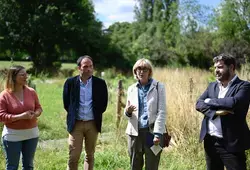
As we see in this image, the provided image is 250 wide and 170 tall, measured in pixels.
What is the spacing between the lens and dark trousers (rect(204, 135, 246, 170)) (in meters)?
3.14

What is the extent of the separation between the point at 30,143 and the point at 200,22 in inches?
1038

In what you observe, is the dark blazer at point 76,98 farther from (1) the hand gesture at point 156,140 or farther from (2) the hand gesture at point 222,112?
(2) the hand gesture at point 222,112

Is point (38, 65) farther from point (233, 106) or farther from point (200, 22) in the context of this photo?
point (233, 106)

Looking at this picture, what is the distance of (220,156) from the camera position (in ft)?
10.7

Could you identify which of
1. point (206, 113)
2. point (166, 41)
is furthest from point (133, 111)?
point (166, 41)

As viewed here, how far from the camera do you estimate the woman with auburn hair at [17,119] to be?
11.8ft

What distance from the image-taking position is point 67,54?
26781 millimetres

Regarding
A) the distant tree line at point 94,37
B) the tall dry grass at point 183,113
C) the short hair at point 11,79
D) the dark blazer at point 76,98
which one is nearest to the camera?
the short hair at point 11,79

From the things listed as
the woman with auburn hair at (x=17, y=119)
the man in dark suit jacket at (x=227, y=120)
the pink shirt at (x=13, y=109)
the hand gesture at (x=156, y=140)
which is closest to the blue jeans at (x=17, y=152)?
the woman with auburn hair at (x=17, y=119)

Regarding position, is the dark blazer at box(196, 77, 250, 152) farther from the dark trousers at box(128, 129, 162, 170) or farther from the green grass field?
the green grass field

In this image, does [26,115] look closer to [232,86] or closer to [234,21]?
[232,86]

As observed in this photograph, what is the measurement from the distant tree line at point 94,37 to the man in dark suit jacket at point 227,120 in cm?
1923

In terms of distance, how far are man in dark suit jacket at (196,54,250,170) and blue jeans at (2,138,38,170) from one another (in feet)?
6.25

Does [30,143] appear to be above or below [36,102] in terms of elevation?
below
